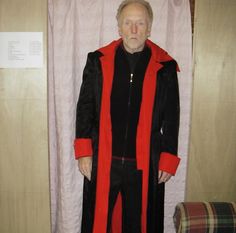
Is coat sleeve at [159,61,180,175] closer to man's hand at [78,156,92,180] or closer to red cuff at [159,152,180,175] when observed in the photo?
red cuff at [159,152,180,175]

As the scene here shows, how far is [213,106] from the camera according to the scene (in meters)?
1.70

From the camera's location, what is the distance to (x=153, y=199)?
1.59 meters

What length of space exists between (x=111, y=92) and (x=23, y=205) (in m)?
0.89


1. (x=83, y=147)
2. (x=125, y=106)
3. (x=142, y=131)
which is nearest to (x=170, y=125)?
(x=142, y=131)

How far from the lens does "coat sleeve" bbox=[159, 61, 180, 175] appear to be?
61.8 inches

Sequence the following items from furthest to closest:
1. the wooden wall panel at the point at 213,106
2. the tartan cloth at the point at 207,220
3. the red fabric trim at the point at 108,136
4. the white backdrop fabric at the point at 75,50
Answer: the white backdrop fabric at the point at 75,50 < the wooden wall panel at the point at 213,106 < the red fabric trim at the point at 108,136 < the tartan cloth at the point at 207,220

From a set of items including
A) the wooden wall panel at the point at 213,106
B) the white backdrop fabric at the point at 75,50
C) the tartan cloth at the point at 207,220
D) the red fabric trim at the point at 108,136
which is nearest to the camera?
the tartan cloth at the point at 207,220

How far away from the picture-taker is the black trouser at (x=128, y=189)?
1526 millimetres

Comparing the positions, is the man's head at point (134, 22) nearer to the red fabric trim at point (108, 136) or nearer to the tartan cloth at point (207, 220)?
the red fabric trim at point (108, 136)

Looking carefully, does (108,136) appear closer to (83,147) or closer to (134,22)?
(83,147)

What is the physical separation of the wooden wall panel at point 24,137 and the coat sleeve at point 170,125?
2.29 feet

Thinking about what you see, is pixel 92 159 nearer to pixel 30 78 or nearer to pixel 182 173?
pixel 30 78

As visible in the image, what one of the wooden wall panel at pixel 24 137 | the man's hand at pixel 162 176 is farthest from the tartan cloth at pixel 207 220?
the wooden wall panel at pixel 24 137

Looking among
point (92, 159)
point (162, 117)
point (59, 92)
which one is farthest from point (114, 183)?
point (59, 92)
